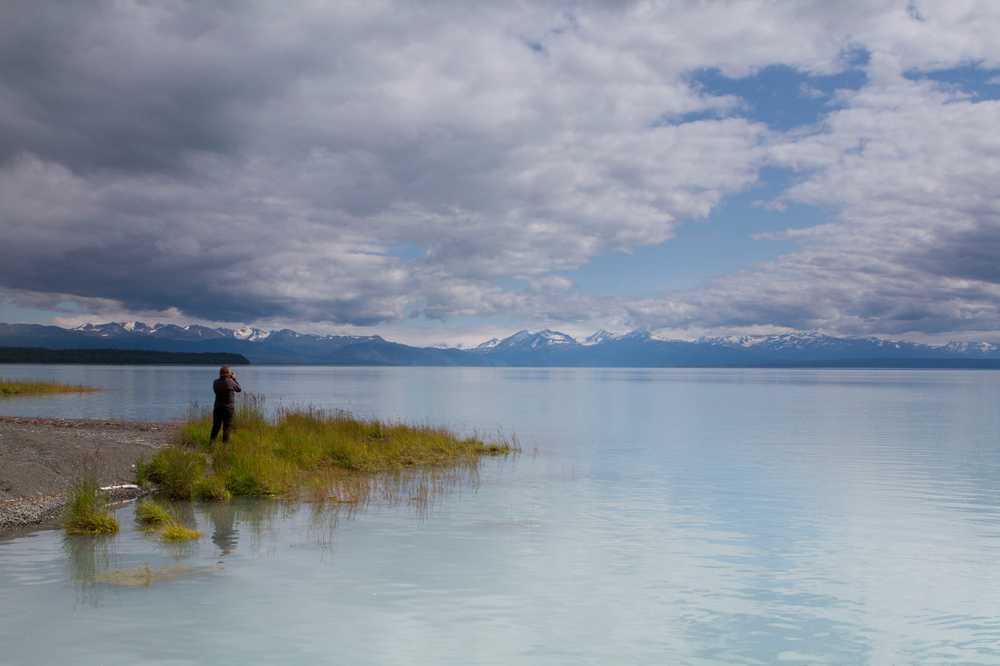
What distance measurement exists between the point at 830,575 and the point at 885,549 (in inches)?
133

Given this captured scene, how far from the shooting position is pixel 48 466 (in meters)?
23.0

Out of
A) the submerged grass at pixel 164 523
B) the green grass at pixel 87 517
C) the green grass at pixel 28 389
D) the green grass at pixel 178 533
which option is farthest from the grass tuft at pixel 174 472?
the green grass at pixel 28 389

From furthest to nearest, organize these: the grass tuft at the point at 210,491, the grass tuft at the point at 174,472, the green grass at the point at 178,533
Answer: the grass tuft at the point at 174,472, the grass tuft at the point at 210,491, the green grass at the point at 178,533

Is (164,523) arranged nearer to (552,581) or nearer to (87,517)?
(87,517)

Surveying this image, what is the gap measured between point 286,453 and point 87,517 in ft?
34.9

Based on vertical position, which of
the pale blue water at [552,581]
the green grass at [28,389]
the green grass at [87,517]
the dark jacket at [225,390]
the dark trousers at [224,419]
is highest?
the dark jacket at [225,390]

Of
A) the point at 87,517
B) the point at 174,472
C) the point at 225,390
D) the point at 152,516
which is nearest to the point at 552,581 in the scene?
the point at 152,516

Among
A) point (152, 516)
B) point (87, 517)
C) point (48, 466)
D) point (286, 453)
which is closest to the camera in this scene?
point (87, 517)

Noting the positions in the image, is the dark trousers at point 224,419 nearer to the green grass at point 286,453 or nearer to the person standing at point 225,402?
the person standing at point 225,402

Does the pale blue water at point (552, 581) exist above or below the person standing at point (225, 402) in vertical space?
below

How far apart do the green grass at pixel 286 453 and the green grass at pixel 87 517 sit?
4085 mm

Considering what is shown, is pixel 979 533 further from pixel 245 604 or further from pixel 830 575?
pixel 245 604

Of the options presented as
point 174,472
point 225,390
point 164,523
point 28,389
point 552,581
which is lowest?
point 28,389

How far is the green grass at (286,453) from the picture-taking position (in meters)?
22.7
